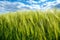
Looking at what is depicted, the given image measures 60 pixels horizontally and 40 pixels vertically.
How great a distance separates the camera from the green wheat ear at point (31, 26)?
112 centimetres

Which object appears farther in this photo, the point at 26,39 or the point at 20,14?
the point at 20,14

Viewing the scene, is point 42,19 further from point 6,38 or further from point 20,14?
point 6,38

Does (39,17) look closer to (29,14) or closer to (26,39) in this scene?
(29,14)

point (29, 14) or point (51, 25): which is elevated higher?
point (29, 14)

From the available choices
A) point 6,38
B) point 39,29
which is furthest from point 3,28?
point 39,29

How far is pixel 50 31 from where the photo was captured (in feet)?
3.70

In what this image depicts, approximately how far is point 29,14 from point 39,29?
18 cm

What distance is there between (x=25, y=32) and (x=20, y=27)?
0.19 feet

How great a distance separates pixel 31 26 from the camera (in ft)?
3.73

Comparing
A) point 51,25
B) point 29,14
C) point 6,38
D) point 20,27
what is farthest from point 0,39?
point 51,25

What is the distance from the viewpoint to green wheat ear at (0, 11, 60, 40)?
1117 millimetres

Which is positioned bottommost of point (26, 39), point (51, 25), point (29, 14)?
point (26, 39)

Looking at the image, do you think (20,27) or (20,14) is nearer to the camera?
(20,27)

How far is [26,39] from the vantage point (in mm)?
1117
